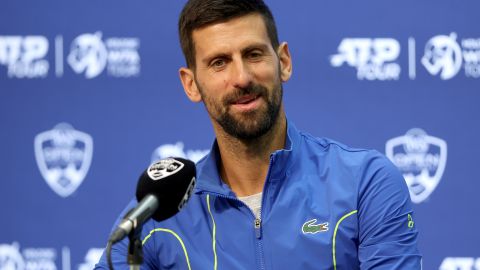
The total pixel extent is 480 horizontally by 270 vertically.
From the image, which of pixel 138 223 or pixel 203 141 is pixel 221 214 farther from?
pixel 203 141

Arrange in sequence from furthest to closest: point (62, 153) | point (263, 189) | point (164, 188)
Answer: point (62, 153) → point (263, 189) → point (164, 188)

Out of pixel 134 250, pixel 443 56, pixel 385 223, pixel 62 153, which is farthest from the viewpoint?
pixel 62 153

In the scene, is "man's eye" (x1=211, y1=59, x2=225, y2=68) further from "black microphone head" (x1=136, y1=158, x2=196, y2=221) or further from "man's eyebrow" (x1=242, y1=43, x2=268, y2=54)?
"black microphone head" (x1=136, y1=158, x2=196, y2=221)

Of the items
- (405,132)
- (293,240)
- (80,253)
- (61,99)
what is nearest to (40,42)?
(61,99)

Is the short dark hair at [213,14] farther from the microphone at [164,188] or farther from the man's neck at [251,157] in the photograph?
the microphone at [164,188]

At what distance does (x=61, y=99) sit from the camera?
2.88m

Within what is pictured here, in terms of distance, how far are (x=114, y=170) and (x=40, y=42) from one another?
49 cm

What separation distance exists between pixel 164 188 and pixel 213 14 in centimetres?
61

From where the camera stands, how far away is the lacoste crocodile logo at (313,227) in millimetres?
1759

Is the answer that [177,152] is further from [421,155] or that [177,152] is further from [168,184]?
[168,184]

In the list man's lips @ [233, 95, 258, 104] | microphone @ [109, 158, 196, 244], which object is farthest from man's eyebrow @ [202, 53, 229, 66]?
microphone @ [109, 158, 196, 244]

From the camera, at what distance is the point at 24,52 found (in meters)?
2.83

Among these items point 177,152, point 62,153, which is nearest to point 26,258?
point 62,153

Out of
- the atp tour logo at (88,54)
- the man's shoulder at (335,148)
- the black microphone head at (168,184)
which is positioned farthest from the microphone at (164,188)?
the atp tour logo at (88,54)
